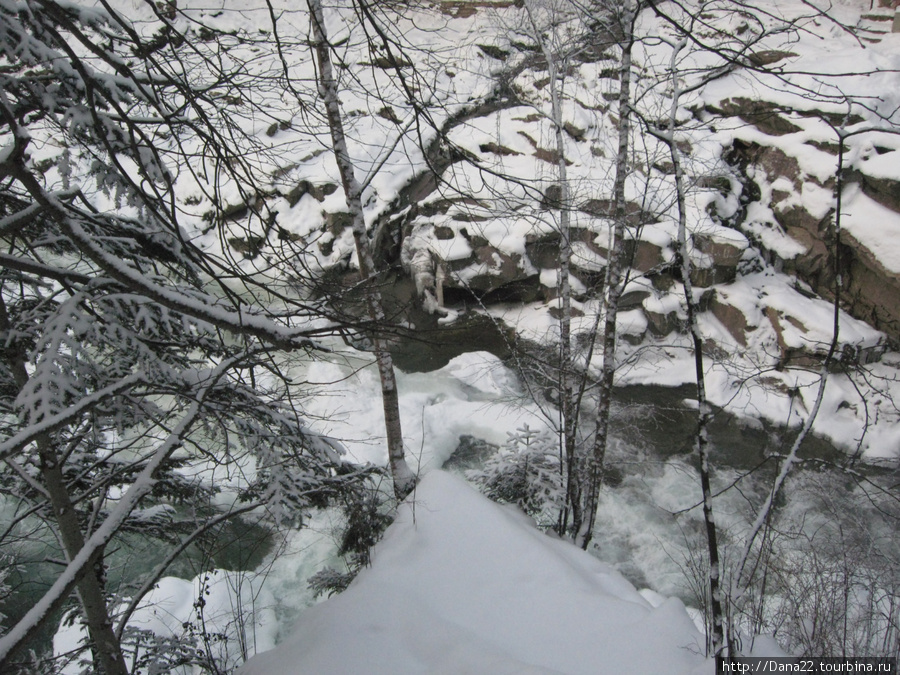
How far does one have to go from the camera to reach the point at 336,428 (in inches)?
364

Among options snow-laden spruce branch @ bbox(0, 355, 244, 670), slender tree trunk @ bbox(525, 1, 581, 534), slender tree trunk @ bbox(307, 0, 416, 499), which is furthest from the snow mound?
slender tree trunk @ bbox(525, 1, 581, 534)

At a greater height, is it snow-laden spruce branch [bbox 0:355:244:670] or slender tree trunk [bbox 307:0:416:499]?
slender tree trunk [bbox 307:0:416:499]

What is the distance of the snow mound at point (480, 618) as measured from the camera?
10.4 feet

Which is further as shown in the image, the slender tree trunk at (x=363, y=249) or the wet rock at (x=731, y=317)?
the wet rock at (x=731, y=317)

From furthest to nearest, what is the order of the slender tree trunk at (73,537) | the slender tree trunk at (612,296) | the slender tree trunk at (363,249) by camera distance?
the slender tree trunk at (612,296) < the slender tree trunk at (363,249) < the slender tree trunk at (73,537)

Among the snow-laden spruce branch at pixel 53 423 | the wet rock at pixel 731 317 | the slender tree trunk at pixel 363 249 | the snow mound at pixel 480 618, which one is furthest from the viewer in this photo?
the wet rock at pixel 731 317

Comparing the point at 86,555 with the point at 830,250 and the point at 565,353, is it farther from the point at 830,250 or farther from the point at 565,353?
the point at 830,250

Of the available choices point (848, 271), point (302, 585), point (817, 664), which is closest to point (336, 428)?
point (302, 585)

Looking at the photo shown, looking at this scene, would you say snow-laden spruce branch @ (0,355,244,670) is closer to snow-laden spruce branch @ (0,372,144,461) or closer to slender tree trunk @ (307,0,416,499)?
snow-laden spruce branch @ (0,372,144,461)

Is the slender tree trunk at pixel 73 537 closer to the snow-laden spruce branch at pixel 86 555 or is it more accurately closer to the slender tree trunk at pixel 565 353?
the snow-laden spruce branch at pixel 86 555

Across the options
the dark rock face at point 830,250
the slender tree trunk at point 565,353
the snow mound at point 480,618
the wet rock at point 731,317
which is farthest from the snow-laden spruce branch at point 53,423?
the wet rock at point 731,317

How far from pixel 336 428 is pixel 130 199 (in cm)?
625

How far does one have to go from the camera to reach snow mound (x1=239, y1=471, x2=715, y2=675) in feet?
10.4

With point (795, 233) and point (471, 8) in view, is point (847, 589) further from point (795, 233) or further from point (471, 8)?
point (471, 8)
